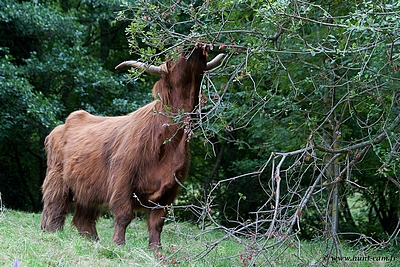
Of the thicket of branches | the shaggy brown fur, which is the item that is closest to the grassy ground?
the thicket of branches

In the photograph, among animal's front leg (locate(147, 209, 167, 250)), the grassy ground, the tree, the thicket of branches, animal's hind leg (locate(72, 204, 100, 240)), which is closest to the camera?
the grassy ground

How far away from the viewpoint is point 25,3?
12227 mm

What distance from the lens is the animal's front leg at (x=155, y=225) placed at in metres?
6.91

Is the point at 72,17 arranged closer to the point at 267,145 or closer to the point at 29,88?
the point at 29,88

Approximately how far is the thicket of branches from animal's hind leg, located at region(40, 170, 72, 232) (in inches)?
82.1

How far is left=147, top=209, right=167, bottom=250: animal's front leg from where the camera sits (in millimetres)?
6910

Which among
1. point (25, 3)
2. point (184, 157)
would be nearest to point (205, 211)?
point (184, 157)

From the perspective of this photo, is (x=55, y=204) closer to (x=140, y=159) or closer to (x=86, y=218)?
(x=86, y=218)

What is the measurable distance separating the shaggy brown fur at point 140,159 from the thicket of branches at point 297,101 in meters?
0.31

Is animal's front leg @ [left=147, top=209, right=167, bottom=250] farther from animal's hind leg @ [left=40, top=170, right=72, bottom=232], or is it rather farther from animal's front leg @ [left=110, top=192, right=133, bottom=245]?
animal's hind leg @ [left=40, top=170, right=72, bottom=232]

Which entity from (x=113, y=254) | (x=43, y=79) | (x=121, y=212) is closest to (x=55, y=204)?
(x=121, y=212)

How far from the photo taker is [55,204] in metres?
8.16

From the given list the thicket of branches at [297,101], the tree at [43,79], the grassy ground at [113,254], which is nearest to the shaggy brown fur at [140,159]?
the thicket of branches at [297,101]

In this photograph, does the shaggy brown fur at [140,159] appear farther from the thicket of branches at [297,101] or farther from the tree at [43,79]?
the tree at [43,79]
